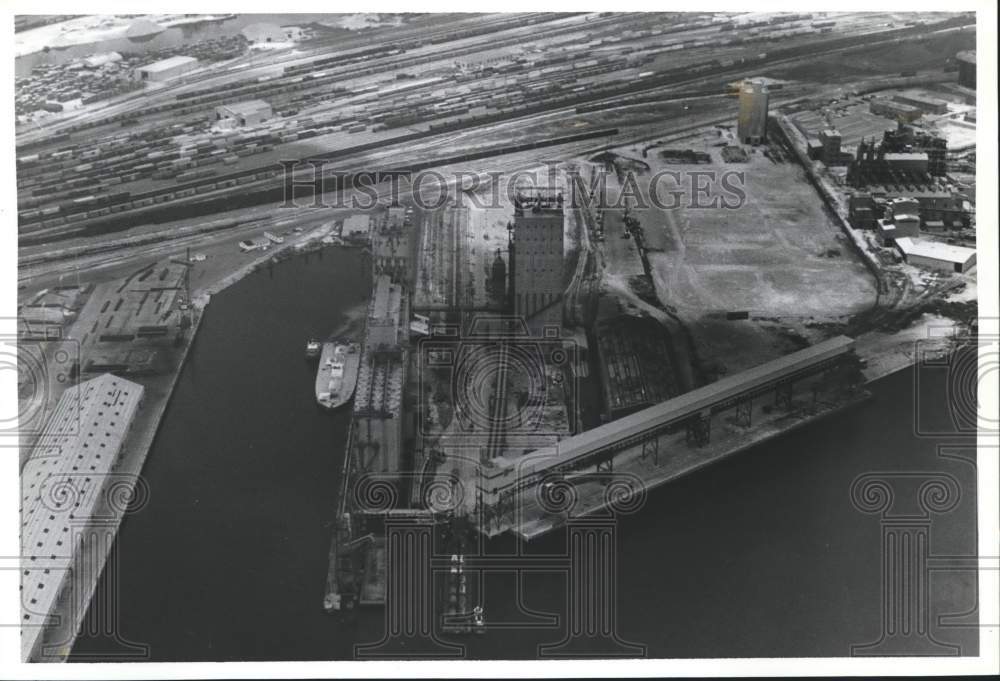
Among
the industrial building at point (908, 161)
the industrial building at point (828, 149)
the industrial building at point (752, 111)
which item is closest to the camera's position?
the industrial building at point (752, 111)

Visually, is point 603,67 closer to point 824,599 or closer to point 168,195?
point 168,195

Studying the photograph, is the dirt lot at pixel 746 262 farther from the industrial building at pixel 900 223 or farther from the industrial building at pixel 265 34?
the industrial building at pixel 265 34

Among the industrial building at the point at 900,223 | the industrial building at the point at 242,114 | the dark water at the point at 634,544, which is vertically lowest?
the dark water at the point at 634,544

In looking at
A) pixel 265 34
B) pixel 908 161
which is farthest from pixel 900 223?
pixel 265 34

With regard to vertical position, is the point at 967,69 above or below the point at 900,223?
above

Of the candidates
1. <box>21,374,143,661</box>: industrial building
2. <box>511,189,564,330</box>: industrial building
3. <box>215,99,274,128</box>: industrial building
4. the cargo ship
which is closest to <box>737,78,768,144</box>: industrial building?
<box>511,189,564,330</box>: industrial building

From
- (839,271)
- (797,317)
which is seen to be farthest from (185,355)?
(839,271)

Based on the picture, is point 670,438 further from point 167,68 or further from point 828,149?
point 167,68

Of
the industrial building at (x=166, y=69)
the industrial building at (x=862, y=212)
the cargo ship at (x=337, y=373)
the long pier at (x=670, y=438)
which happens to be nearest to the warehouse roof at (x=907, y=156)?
the industrial building at (x=862, y=212)

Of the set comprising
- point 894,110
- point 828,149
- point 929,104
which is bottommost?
point 828,149
